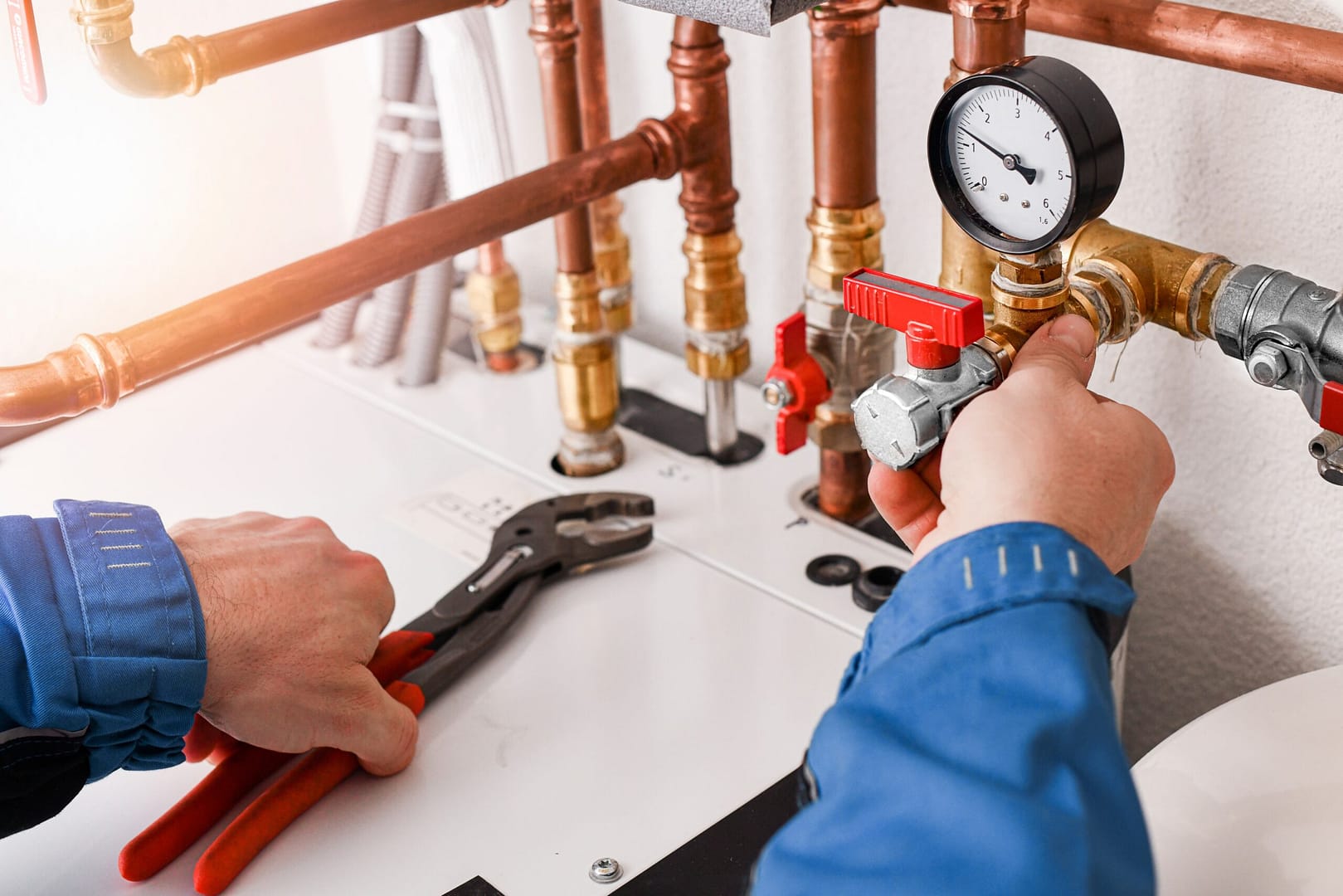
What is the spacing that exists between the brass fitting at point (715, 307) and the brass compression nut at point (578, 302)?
70 mm

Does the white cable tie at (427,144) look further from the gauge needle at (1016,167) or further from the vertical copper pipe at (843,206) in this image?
the gauge needle at (1016,167)

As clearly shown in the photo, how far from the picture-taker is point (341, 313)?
1.17m

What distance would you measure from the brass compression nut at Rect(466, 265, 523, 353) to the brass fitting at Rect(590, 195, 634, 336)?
0.10 meters

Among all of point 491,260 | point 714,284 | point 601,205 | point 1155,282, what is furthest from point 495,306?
point 1155,282

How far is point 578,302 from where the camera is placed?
96cm

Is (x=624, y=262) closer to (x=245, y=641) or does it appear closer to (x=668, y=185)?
(x=668, y=185)

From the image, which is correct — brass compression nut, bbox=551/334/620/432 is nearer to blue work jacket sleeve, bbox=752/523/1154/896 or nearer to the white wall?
the white wall

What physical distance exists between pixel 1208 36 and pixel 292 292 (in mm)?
474

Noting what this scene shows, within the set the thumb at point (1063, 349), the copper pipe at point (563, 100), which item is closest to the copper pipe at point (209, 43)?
the copper pipe at point (563, 100)

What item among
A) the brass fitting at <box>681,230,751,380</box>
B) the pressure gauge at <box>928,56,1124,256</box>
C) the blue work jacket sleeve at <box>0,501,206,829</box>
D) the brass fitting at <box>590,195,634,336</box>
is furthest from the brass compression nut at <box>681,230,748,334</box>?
the blue work jacket sleeve at <box>0,501,206,829</box>

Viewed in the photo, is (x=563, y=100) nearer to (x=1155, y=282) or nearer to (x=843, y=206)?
(x=843, y=206)

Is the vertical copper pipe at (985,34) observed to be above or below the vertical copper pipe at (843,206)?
above

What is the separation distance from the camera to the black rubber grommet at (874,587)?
2.67 feet

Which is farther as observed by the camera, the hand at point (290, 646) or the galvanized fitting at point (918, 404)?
the hand at point (290, 646)
